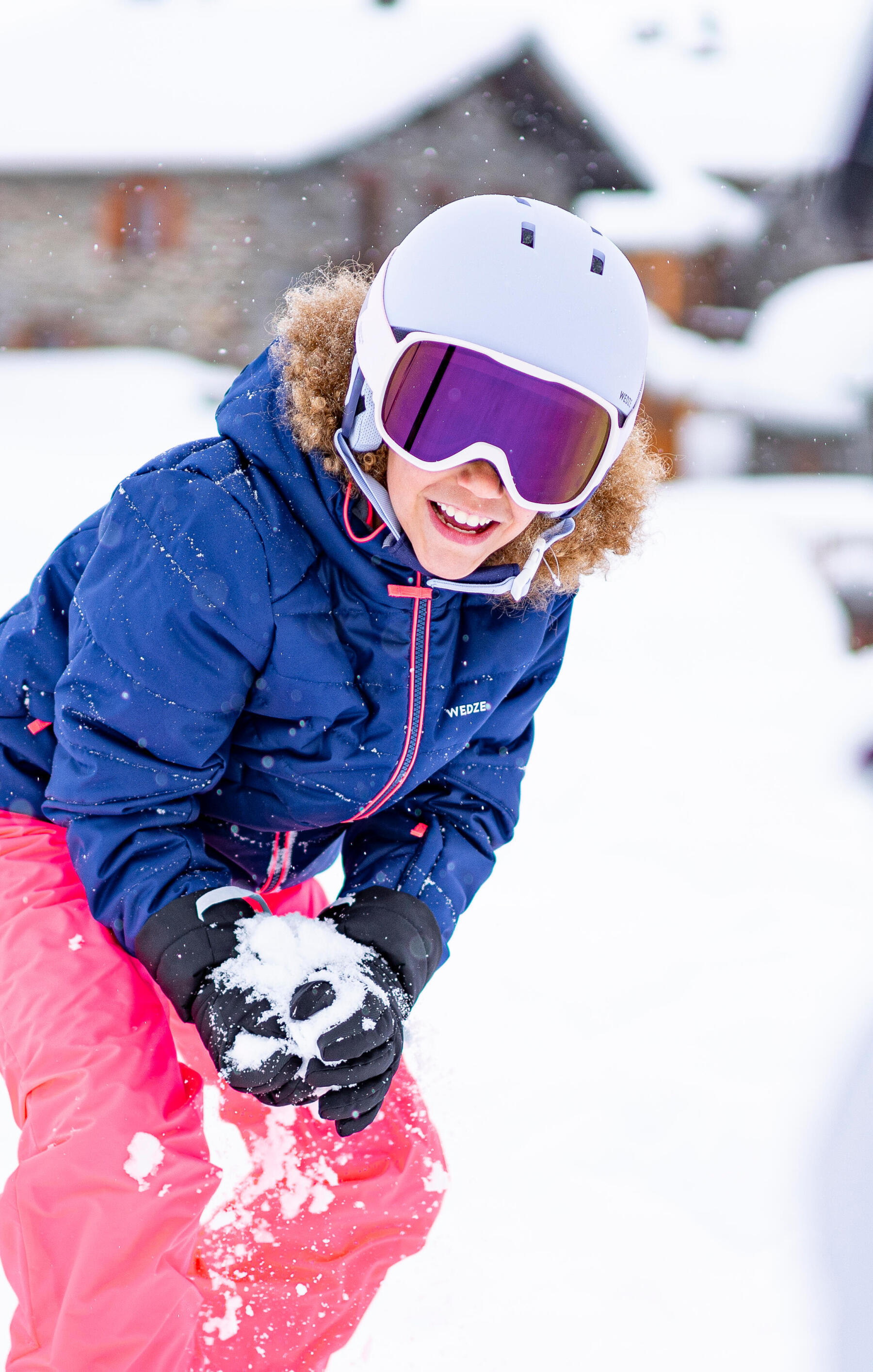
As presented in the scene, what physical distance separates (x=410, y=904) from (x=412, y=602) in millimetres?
443

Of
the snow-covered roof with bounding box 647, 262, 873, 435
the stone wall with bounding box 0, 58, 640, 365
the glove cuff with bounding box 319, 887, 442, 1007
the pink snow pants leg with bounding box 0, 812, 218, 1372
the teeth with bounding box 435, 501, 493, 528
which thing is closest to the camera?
the pink snow pants leg with bounding box 0, 812, 218, 1372

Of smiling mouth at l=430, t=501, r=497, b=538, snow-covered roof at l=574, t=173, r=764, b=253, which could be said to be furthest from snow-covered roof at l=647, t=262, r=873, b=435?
smiling mouth at l=430, t=501, r=497, b=538

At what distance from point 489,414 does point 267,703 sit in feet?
1.56

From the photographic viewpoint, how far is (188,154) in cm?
1003

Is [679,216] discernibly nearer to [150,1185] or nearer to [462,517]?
[462,517]

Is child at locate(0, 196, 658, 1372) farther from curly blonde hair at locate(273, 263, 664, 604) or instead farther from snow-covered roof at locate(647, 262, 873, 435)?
snow-covered roof at locate(647, 262, 873, 435)

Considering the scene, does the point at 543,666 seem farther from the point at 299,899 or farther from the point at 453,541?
the point at 299,899


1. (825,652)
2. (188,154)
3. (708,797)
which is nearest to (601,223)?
(188,154)

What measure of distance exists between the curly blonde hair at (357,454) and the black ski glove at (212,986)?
1.91 feet

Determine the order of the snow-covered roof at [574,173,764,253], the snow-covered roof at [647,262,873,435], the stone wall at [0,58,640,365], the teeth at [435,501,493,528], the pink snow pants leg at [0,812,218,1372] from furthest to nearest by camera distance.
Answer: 1. the stone wall at [0,58,640,365]
2. the snow-covered roof at [574,173,764,253]
3. the snow-covered roof at [647,262,873,435]
4. the teeth at [435,501,493,528]
5. the pink snow pants leg at [0,812,218,1372]

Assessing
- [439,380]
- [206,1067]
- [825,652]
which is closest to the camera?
[439,380]

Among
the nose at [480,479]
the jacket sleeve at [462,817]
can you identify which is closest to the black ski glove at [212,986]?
the jacket sleeve at [462,817]

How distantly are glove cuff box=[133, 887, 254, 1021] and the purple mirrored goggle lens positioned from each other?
613mm

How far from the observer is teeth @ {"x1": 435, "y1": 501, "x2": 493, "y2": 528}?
4.19ft
